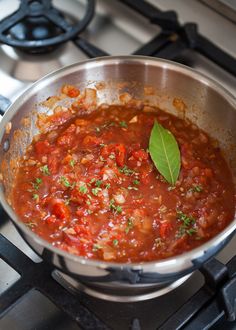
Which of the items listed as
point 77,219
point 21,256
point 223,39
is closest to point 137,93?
point 223,39

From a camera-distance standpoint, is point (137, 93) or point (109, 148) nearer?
point (109, 148)

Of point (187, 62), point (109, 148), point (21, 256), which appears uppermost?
point (187, 62)

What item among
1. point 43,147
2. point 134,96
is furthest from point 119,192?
point 134,96

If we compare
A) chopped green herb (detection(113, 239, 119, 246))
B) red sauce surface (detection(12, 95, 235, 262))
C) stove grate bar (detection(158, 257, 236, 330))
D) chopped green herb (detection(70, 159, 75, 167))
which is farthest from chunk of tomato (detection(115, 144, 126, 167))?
stove grate bar (detection(158, 257, 236, 330))

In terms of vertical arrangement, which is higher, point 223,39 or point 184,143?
point 223,39

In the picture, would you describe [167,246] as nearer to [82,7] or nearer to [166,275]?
[166,275]

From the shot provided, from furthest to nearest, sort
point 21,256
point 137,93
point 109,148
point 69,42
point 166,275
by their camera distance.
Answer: point 69,42
point 137,93
point 109,148
point 21,256
point 166,275

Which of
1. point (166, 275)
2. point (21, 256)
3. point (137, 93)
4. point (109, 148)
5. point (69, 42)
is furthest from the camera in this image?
point (69, 42)

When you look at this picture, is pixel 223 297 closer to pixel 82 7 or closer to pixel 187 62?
pixel 187 62
